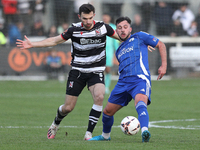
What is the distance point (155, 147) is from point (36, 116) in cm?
443

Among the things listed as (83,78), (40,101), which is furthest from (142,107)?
(40,101)

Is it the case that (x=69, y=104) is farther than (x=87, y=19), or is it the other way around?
(x=69, y=104)

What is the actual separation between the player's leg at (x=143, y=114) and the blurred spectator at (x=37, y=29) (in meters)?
15.0

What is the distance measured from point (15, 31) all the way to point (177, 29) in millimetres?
7642

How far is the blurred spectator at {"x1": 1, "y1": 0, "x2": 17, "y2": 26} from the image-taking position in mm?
21078

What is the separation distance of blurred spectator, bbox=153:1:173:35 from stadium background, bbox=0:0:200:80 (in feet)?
0.32

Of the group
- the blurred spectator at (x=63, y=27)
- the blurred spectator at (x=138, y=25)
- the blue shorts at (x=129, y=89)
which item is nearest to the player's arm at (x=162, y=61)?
the blue shorts at (x=129, y=89)

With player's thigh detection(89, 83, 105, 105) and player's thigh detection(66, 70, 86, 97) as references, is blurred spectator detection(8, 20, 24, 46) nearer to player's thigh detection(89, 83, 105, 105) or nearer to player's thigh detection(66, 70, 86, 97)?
player's thigh detection(66, 70, 86, 97)

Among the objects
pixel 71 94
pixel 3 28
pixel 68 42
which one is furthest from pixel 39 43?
pixel 3 28

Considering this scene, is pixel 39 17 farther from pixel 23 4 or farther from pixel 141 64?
pixel 141 64

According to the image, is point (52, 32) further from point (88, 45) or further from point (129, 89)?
point (129, 89)

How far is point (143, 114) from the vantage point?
5.68 m

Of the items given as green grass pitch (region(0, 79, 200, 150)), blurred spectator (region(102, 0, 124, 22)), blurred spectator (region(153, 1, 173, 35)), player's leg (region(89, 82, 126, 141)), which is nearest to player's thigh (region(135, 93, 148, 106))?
player's leg (region(89, 82, 126, 141))

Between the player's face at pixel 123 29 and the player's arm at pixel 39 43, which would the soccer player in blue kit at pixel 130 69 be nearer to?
the player's face at pixel 123 29
